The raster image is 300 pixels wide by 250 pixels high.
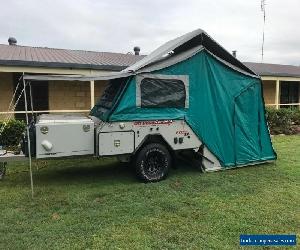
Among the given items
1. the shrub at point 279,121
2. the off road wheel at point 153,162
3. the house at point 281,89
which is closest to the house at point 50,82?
the off road wheel at point 153,162

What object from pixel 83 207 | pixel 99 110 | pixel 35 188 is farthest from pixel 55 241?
pixel 99 110

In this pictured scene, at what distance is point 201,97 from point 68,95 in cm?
841

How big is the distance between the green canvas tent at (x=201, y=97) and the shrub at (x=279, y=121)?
655cm

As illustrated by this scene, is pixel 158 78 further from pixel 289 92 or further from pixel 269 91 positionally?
pixel 289 92

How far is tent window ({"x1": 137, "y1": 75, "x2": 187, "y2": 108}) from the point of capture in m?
7.14

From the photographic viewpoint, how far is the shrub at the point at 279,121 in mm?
14867

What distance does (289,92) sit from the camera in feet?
72.3

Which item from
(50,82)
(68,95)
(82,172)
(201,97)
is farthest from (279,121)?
(82,172)

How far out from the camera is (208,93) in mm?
7781

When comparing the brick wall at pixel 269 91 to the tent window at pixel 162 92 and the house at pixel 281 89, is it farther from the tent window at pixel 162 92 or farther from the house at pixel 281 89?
the tent window at pixel 162 92

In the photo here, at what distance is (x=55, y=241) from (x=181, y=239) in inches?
64.2

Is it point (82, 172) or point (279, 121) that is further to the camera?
point (279, 121)

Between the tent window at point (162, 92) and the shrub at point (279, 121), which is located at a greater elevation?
the tent window at point (162, 92)

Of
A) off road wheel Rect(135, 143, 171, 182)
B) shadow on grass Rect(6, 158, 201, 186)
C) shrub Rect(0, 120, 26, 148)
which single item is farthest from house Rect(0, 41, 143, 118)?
off road wheel Rect(135, 143, 171, 182)
